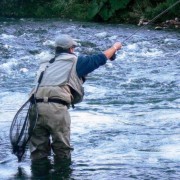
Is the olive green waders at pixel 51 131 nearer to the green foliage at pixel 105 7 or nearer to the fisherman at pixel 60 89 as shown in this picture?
the fisherman at pixel 60 89

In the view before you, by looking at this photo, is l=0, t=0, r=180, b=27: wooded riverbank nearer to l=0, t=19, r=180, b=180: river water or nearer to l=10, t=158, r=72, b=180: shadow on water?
l=0, t=19, r=180, b=180: river water

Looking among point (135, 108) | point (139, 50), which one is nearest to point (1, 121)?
point (135, 108)

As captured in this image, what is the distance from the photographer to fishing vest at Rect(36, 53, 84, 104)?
6.36m

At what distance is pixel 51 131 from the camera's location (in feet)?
21.0

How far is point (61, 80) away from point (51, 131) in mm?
543

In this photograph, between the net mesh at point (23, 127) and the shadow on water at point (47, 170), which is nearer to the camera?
the net mesh at point (23, 127)

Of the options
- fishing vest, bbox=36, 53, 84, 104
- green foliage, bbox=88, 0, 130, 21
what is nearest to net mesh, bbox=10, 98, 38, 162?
fishing vest, bbox=36, 53, 84, 104

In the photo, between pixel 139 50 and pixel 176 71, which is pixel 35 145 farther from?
pixel 139 50

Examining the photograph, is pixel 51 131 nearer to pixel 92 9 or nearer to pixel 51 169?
pixel 51 169

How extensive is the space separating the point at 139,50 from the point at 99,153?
10228 millimetres

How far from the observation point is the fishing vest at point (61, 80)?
20.9ft

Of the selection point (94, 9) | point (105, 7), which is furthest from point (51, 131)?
point (105, 7)

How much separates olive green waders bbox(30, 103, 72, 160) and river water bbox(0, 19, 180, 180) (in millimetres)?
249

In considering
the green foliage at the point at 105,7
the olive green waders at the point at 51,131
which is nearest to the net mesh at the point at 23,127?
the olive green waders at the point at 51,131
